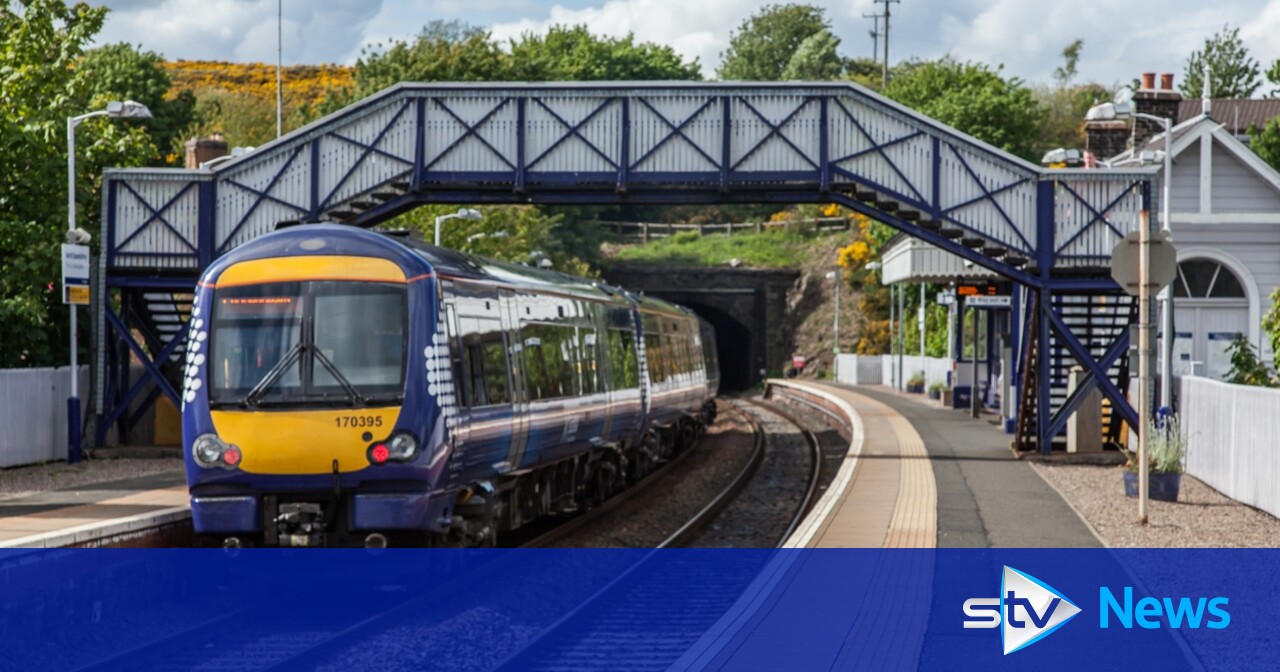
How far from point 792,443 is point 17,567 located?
88.5 ft

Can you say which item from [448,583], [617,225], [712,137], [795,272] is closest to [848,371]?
[795,272]

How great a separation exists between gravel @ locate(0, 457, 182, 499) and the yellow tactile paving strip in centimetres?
191

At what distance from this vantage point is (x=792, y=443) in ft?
127

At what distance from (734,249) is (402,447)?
74.3 meters

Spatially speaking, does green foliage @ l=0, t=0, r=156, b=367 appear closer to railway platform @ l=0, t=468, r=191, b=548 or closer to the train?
railway platform @ l=0, t=468, r=191, b=548

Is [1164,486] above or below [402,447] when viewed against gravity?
below

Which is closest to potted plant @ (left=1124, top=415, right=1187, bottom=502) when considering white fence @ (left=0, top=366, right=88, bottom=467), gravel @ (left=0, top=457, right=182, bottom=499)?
gravel @ (left=0, top=457, right=182, bottom=499)

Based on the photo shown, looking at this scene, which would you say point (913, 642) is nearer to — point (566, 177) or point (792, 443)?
point (566, 177)

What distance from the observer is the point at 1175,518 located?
19.0 m

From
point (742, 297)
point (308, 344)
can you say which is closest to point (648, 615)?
point (308, 344)

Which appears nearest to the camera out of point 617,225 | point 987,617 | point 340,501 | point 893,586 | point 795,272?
point 987,617

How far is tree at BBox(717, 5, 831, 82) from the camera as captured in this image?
12588cm

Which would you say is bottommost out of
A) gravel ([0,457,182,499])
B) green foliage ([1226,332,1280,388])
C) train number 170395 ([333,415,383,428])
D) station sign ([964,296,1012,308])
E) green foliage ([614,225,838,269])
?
gravel ([0,457,182,499])

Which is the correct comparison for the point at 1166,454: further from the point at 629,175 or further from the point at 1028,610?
the point at 629,175
